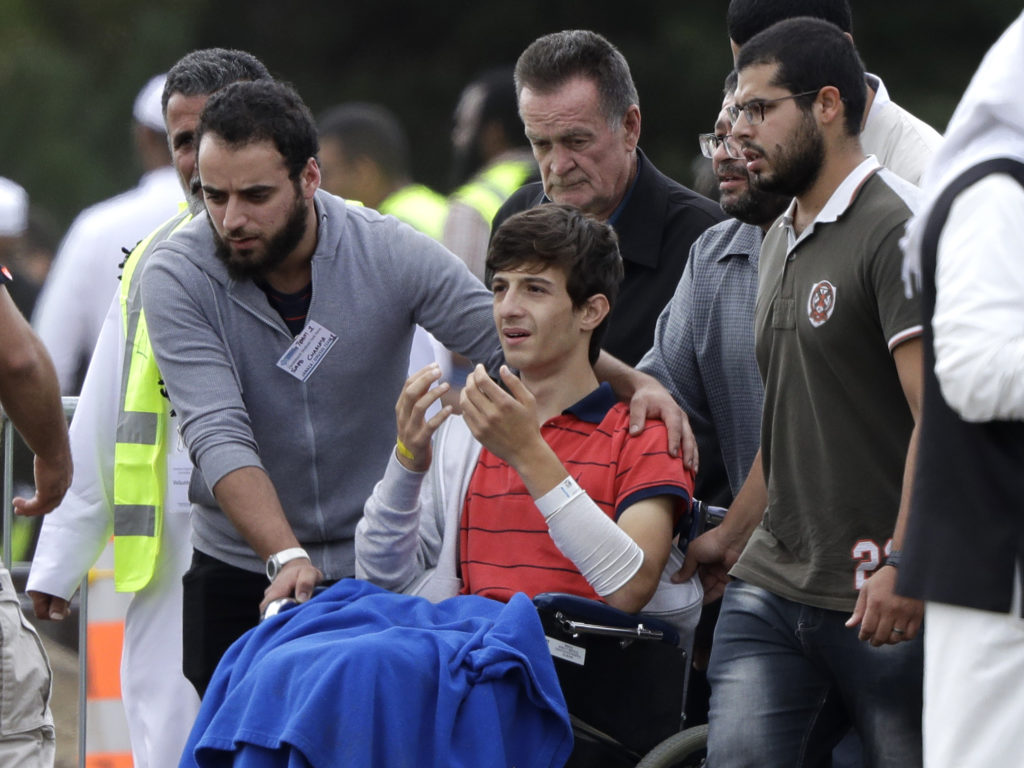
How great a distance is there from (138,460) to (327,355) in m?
0.72

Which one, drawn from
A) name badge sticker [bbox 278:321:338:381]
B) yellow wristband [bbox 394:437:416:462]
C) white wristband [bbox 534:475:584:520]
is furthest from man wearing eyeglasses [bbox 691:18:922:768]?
name badge sticker [bbox 278:321:338:381]

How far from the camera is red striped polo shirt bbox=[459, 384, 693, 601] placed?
3.44m

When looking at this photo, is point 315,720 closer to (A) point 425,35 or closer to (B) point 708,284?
(B) point 708,284

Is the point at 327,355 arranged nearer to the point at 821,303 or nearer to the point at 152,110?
the point at 821,303

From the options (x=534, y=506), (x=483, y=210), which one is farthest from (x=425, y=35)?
(x=534, y=506)

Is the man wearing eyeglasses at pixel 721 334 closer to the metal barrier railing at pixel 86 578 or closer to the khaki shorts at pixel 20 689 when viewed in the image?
the khaki shorts at pixel 20 689

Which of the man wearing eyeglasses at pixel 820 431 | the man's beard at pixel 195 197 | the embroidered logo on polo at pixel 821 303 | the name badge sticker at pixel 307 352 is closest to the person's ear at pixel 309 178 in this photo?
the name badge sticker at pixel 307 352

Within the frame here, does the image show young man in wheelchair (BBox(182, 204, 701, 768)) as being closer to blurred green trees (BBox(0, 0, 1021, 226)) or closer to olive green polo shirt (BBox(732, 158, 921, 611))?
olive green polo shirt (BBox(732, 158, 921, 611))

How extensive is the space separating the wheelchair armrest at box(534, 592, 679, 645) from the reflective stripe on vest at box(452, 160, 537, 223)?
2661 millimetres

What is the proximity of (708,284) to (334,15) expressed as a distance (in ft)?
45.6

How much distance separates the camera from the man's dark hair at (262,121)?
3719 mm

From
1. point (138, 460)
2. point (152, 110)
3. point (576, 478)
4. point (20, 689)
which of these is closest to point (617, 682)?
point (576, 478)

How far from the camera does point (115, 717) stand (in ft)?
16.9

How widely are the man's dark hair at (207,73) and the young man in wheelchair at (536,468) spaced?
1.17 metres
